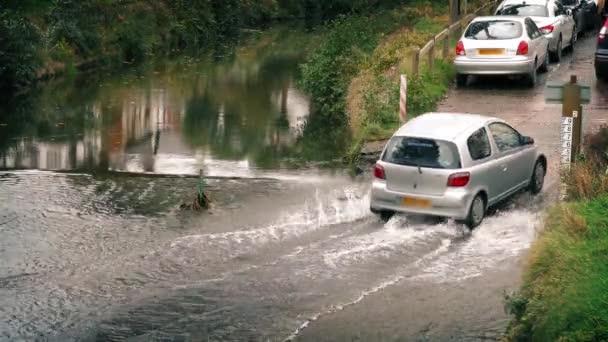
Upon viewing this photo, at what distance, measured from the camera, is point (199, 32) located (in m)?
52.2

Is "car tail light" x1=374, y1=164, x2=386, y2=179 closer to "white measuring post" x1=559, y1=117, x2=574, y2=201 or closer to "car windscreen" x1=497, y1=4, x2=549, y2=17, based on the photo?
"white measuring post" x1=559, y1=117, x2=574, y2=201

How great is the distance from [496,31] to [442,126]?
389 inches

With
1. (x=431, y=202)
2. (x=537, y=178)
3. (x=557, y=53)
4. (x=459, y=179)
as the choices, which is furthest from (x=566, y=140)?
(x=557, y=53)

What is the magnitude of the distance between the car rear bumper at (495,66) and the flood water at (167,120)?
394cm

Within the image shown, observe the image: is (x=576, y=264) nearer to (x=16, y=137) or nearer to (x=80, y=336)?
(x=80, y=336)

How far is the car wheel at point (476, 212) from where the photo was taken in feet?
54.9

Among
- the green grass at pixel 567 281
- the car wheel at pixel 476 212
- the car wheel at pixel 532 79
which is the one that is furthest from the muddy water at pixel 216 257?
the car wheel at pixel 532 79

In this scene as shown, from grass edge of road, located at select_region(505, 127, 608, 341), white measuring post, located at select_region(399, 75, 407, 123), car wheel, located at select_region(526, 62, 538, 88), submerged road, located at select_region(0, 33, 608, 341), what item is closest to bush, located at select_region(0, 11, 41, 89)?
submerged road, located at select_region(0, 33, 608, 341)

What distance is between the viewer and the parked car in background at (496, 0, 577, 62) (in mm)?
30141

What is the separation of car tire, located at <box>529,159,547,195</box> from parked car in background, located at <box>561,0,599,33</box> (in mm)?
15723

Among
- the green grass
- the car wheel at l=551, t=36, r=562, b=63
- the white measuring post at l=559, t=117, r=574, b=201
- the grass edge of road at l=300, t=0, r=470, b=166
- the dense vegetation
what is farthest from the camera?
the dense vegetation

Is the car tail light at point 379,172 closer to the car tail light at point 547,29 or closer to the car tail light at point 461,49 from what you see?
the car tail light at point 461,49

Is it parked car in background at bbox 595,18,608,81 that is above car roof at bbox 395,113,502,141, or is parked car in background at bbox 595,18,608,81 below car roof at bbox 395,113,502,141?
above

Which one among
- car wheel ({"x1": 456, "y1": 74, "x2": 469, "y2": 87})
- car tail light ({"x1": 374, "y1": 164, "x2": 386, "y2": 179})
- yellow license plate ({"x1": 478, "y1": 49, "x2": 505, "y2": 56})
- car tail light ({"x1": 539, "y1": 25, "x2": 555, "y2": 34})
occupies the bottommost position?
car tail light ({"x1": 374, "y1": 164, "x2": 386, "y2": 179})
